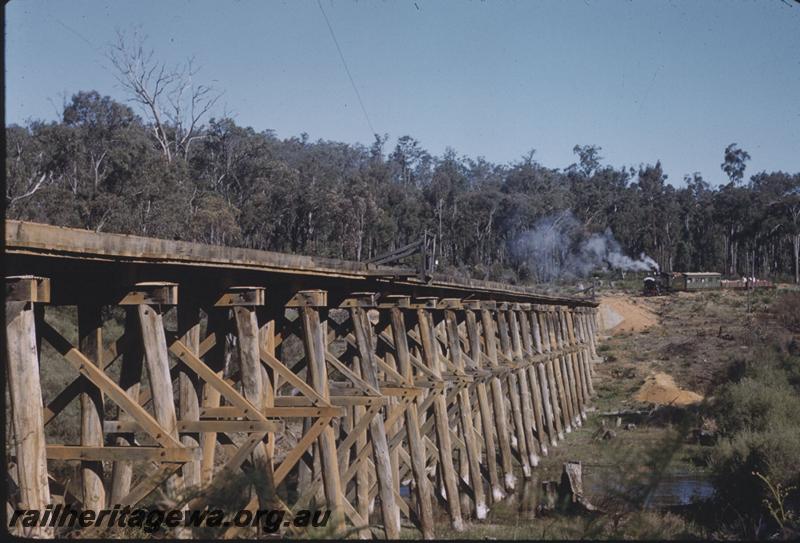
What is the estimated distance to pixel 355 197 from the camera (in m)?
37.3

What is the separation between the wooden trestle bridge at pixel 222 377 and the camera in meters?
4.53

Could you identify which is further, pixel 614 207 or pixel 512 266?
pixel 614 207

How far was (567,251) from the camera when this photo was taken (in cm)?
5478

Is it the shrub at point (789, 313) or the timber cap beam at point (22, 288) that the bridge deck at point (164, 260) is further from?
the shrub at point (789, 313)

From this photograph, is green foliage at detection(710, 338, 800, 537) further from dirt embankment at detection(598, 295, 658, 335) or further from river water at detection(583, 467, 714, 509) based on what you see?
dirt embankment at detection(598, 295, 658, 335)

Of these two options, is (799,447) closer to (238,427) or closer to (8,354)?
(238,427)

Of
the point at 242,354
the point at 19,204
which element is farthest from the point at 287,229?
the point at 242,354

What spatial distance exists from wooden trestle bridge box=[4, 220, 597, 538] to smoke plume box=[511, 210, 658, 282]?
127 ft

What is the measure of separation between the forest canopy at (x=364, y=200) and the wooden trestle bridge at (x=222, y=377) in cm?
1404

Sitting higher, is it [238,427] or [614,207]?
[614,207]

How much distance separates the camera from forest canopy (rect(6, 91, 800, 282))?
25734 millimetres

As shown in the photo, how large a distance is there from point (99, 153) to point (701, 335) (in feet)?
69.8

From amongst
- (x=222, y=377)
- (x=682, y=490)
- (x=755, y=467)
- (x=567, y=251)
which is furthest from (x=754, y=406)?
(x=567, y=251)

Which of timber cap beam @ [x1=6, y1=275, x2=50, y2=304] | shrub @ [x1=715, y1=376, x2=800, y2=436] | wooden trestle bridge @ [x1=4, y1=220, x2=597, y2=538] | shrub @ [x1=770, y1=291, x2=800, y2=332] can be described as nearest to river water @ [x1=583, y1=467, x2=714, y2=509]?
shrub @ [x1=715, y1=376, x2=800, y2=436]
